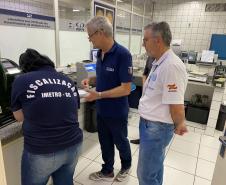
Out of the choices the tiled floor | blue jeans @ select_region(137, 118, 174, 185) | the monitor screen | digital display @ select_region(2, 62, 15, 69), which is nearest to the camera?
blue jeans @ select_region(137, 118, 174, 185)

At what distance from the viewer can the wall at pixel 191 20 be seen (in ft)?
18.0

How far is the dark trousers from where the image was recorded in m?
1.72

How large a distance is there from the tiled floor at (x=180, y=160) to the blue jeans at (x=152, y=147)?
68 cm

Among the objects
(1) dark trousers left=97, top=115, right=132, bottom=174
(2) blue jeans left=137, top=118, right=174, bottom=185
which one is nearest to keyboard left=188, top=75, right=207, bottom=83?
(1) dark trousers left=97, top=115, right=132, bottom=174

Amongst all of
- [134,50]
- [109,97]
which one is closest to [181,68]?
[109,97]

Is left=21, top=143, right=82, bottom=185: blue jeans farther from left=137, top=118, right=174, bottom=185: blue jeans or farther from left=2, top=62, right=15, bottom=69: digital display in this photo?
left=2, top=62, right=15, bottom=69: digital display

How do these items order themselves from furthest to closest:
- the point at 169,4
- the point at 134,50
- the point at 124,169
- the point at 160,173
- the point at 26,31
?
the point at 169,4 → the point at 134,50 → the point at 26,31 → the point at 124,169 → the point at 160,173

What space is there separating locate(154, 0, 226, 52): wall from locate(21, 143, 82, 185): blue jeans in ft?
18.3

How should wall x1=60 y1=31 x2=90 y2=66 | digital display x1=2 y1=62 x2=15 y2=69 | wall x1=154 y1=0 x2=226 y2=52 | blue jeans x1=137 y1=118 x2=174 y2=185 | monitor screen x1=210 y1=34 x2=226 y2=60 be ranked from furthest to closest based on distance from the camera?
wall x1=154 y1=0 x2=226 y2=52, monitor screen x1=210 y1=34 x2=226 y2=60, wall x1=60 y1=31 x2=90 y2=66, digital display x1=2 y1=62 x2=15 y2=69, blue jeans x1=137 y1=118 x2=174 y2=185

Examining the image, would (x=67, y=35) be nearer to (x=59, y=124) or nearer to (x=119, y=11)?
(x=119, y=11)

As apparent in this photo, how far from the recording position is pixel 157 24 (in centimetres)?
116

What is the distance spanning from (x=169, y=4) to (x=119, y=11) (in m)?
2.47

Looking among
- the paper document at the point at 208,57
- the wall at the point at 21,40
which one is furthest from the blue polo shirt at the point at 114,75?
the paper document at the point at 208,57

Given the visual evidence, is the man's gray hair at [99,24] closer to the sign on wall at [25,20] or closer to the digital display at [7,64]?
the digital display at [7,64]
